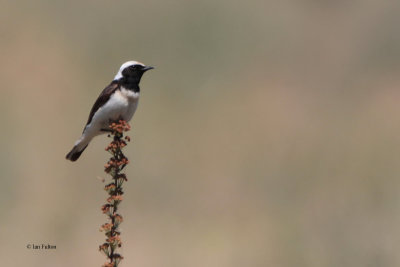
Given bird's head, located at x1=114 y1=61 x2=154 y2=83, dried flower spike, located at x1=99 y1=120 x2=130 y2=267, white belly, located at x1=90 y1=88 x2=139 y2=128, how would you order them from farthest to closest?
bird's head, located at x1=114 y1=61 x2=154 y2=83, white belly, located at x1=90 y1=88 x2=139 y2=128, dried flower spike, located at x1=99 y1=120 x2=130 y2=267

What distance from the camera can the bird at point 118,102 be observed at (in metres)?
7.40

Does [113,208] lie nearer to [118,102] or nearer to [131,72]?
[118,102]

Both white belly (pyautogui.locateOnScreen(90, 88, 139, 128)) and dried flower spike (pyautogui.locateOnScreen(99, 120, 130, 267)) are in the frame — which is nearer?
dried flower spike (pyautogui.locateOnScreen(99, 120, 130, 267))

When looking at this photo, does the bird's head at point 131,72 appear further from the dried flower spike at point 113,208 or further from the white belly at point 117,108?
the dried flower spike at point 113,208

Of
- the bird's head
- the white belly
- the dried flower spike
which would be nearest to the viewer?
the dried flower spike

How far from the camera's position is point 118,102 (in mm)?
7379

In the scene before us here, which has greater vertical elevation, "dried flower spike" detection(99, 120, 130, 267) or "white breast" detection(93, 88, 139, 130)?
"white breast" detection(93, 88, 139, 130)

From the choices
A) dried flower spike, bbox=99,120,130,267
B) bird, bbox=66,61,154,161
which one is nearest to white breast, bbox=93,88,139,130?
bird, bbox=66,61,154,161

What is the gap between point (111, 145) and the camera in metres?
5.27

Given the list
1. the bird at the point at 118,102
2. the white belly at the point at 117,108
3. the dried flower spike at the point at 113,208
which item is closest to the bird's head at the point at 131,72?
the bird at the point at 118,102

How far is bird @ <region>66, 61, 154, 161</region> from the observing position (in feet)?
24.3

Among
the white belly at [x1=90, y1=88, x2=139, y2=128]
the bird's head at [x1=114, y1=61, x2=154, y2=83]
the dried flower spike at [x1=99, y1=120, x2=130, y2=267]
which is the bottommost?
the dried flower spike at [x1=99, y1=120, x2=130, y2=267]

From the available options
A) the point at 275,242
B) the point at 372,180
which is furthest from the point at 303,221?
the point at 372,180

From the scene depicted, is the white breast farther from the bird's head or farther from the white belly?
the bird's head
